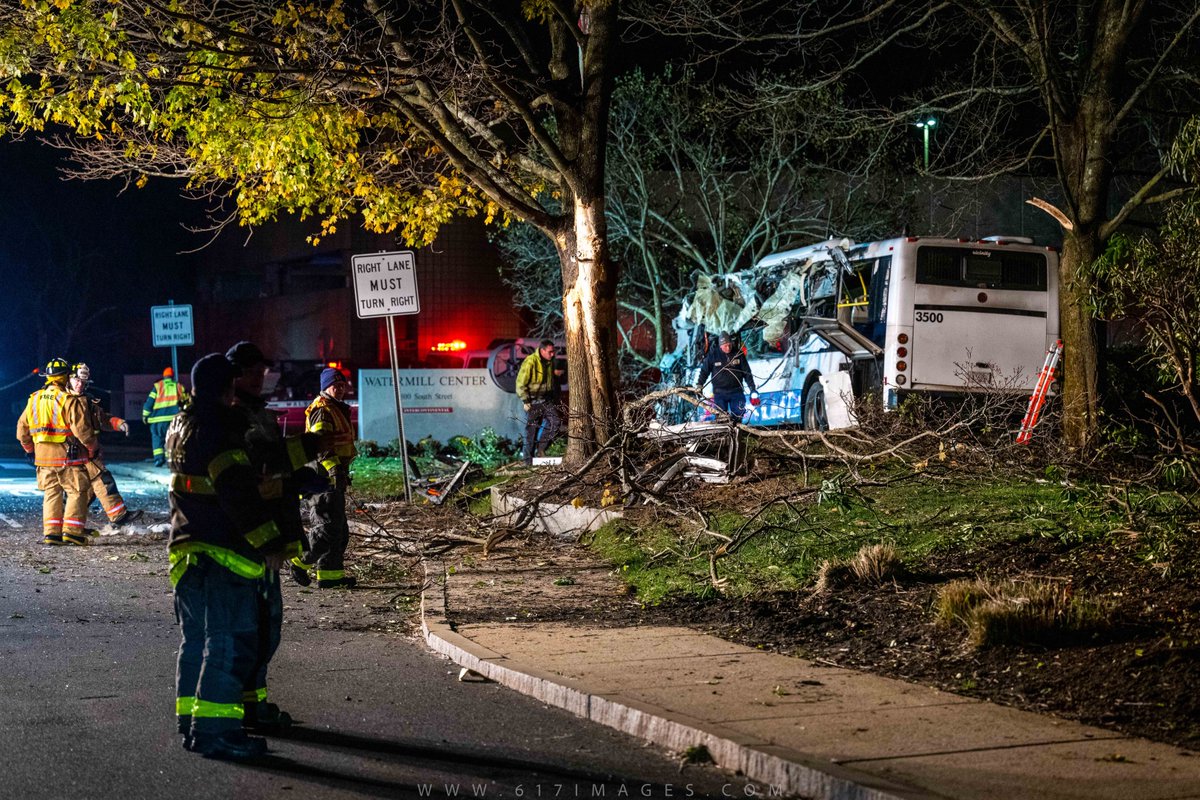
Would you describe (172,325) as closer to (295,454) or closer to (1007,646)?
(295,454)

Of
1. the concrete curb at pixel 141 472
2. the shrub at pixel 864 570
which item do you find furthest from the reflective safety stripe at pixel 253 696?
the concrete curb at pixel 141 472

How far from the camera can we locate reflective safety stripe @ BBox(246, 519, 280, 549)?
18.7 ft

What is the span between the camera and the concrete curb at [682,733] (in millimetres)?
4798

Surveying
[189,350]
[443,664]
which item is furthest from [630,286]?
[189,350]

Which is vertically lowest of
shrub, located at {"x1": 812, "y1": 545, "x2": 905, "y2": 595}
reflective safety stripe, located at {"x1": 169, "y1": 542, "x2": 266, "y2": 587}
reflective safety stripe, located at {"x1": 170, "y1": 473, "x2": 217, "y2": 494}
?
shrub, located at {"x1": 812, "y1": 545, "x2": 905, "y2": 595}

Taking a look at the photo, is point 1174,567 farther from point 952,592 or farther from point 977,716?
point 977,716

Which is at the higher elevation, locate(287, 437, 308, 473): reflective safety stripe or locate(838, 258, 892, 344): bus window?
locate(838, 258, 892, 344): bus window

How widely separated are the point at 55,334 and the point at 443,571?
141 feet

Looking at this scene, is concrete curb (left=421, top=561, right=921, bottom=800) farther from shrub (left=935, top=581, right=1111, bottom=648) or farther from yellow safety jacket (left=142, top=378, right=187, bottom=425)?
yellow safety jacket (left=142, top=378, right=187, bottom=425)

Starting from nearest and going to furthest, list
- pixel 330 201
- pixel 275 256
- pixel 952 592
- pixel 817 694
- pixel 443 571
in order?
1. pixel 817 694
2. pixel 952 592
3. pixel 443 571
4. pixel 330 201
5. pixel 275 256

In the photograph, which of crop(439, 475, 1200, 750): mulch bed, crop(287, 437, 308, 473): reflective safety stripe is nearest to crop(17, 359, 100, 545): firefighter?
crop(439, 475, 1200, 750): mulch bed

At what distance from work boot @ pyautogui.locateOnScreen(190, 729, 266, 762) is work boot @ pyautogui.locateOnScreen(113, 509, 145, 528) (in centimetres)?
931

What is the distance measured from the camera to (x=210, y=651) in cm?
564

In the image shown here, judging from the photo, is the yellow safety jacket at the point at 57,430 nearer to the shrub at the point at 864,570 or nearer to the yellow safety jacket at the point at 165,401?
the yellow safety jacket at the point at 165,401
